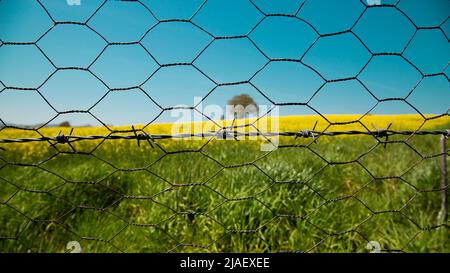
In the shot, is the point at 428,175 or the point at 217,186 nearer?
the point at 217,186

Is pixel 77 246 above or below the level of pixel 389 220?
below

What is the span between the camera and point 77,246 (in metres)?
2.17

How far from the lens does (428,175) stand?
279 cm

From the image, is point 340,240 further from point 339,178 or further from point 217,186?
point 339,178

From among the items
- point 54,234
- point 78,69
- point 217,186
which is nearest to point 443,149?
point 217,186

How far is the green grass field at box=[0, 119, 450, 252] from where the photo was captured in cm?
215

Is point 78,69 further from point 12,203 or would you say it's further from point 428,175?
point 428,175

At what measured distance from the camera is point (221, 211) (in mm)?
2305

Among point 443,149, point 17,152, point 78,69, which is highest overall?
point 17,152

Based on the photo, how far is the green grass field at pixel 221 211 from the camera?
2148 mm
